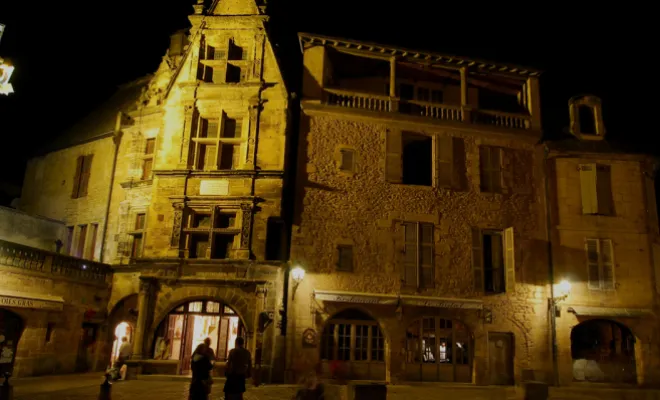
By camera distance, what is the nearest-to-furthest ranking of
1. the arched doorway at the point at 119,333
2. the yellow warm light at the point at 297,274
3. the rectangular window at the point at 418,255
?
the yellow warm light at the point at 297,274
the rectangular window at the point at 418,255
the arched doorway at the point at 119,333

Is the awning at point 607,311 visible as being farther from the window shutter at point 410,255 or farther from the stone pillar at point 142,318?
the stone pillar at point 142,318

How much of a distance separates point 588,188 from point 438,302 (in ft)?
23.1

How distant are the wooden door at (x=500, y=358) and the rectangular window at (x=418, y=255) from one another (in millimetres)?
2802

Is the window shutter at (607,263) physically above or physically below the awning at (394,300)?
above

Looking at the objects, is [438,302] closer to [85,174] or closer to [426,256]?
[426,256]

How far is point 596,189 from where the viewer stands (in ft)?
63.7

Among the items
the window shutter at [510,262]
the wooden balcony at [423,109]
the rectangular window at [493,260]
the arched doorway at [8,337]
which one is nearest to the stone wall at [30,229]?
the arched doorway at [8,337]

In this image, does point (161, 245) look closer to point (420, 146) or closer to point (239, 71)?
point (239, 71)

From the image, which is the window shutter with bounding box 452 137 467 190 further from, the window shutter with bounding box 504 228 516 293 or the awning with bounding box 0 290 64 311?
the awning with bounding box 0 290 64 311

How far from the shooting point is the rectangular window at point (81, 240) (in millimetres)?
21484

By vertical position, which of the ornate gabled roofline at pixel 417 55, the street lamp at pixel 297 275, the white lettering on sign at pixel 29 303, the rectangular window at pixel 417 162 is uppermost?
the ornate gabled roofline at pixel 417 55

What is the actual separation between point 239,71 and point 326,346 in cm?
1028

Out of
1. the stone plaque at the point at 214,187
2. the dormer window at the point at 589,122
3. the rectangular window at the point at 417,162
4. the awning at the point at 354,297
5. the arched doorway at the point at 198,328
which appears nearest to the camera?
the awning at the point at 354,297

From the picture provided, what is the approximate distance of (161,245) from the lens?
17.8 meters
